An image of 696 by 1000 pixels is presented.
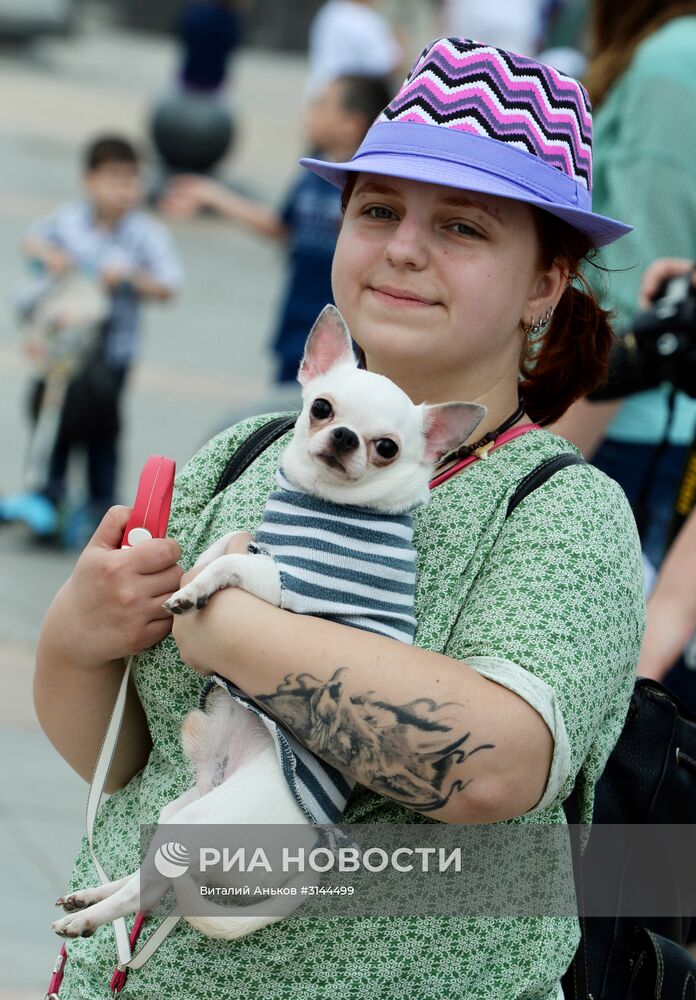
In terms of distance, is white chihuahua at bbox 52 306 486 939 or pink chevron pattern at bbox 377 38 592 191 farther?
pink chevron pattern at bbox 377 38 592 191

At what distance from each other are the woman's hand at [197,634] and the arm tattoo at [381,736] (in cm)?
10

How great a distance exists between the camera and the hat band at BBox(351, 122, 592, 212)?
80.1 inches

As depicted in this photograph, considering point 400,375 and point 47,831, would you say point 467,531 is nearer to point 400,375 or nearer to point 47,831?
point 400,375

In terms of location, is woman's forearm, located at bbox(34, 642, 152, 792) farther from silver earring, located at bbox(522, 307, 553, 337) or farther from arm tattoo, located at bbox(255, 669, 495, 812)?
silver earring, located at bbox(522, 307, 553, 337)

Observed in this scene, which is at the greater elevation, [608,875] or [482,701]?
[482,701]

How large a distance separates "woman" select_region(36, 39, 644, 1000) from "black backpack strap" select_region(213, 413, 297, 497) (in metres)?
0.02

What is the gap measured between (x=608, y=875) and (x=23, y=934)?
240 centimetres

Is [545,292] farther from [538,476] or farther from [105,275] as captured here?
[105,275]

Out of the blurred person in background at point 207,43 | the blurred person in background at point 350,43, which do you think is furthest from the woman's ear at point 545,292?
the blurred person in background at point 207,43

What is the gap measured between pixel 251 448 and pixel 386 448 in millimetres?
362

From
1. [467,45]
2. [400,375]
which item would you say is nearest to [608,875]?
[400,375]

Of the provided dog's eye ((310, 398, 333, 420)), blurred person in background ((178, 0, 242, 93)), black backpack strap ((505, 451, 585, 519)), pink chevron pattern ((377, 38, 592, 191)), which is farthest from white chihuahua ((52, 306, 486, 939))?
blurred person in background ((178, 0, 242, 93))

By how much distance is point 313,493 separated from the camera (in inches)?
79.0

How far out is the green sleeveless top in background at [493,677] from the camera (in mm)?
1866
